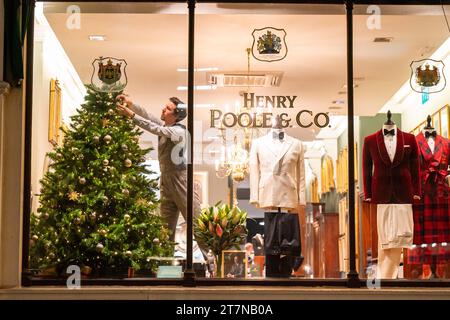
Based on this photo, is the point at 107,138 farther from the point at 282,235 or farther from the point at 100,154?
the point at 282,235

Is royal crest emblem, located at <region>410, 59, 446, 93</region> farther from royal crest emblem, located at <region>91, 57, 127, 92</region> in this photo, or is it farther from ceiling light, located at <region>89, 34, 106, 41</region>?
ceiling light, located at <region>89, 34, 106, 41</region>

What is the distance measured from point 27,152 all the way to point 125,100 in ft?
3.43

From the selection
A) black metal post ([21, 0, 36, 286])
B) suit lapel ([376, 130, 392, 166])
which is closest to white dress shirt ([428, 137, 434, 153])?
suit lapel ([376, 130, 392, 166])

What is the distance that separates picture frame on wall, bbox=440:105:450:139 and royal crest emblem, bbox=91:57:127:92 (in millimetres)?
2920

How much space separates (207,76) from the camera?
8.66m

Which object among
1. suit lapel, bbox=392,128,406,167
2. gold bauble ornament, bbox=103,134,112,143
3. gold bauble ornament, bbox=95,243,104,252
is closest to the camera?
gold bauble ornament, bbox=95,243,104,252

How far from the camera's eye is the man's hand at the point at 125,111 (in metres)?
7.23

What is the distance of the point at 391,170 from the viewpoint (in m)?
7.29

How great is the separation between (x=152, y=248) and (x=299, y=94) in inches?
94.6

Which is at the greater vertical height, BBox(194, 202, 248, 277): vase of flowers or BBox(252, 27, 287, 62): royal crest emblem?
BBox(252, 27, 287, 62): royal crest emblem

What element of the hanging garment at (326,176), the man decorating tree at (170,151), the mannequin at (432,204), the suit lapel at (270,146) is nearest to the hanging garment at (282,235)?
the suit lapel at (270,146)

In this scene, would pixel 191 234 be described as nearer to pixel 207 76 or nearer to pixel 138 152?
pixel 138 152

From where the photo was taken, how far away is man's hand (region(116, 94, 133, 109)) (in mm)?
7252

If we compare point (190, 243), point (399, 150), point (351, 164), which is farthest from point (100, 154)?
point (399, 150)
